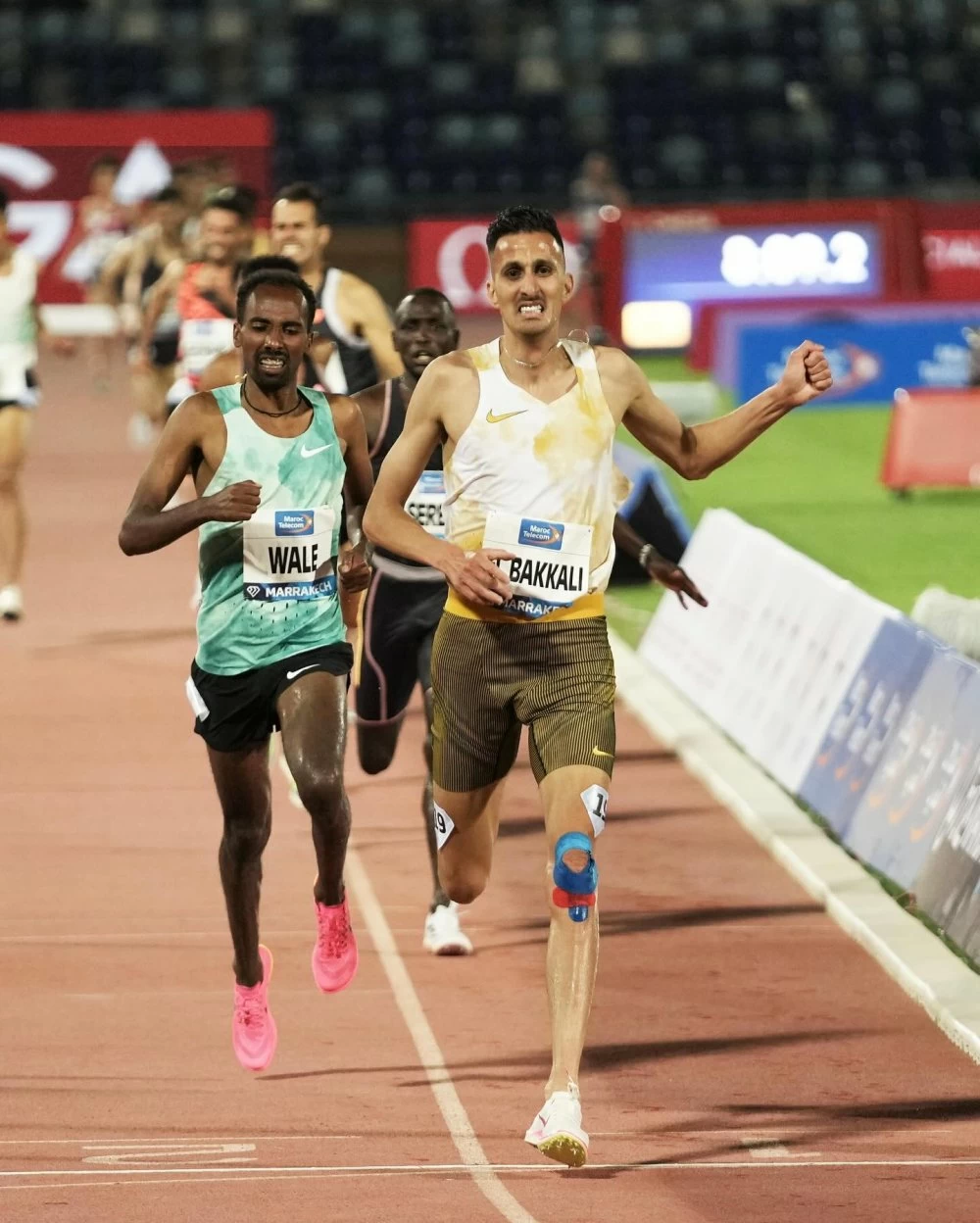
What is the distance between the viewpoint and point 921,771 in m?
9.47

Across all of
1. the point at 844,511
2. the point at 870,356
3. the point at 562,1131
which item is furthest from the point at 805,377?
the point at 870,356

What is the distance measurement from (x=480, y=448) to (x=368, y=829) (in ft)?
15.1

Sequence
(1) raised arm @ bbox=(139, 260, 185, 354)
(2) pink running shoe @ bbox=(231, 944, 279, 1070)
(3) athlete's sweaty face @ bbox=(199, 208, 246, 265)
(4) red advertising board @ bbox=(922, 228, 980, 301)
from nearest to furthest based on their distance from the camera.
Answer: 1. (2) pink running shoe @ bbox=(231, 944, 279, 1070)
2. (3) athlete's sweaty face @ bbox=(199, 208, 246, 265)
3. (1) raised arm @ bbox=(139, 260, 185, 354)
4. (4) red advertising board @ bbox=(922, 228, 980, 301)

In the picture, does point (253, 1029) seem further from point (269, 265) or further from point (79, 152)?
point (79, 152)

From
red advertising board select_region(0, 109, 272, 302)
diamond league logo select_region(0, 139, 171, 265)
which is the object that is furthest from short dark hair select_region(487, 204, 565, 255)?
diamond league logo select_region(0, 139, 171, 265)

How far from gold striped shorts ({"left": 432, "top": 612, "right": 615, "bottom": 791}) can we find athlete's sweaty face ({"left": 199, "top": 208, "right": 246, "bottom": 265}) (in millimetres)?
7264

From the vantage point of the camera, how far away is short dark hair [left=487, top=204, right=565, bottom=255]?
264 inches

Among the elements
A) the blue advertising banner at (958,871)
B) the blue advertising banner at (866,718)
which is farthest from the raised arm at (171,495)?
the blue advertising banner at (866,718)

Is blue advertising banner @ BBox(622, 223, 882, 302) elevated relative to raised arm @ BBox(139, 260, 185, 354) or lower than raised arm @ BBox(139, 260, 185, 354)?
lower

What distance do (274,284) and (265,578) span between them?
0.82m

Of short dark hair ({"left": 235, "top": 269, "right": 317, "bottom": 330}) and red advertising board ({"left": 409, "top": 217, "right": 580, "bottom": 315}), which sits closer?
short dark hair ({"left": 235, "top": 269, "right": 317, "bottom": 330})

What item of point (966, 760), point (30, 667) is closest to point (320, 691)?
point (966, 760)

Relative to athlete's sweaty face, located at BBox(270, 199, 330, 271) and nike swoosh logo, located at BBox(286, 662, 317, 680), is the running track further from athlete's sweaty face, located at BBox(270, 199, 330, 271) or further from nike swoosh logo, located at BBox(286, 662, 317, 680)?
athlete's sweaty face, located at BBox(270, 199, 330, 271)

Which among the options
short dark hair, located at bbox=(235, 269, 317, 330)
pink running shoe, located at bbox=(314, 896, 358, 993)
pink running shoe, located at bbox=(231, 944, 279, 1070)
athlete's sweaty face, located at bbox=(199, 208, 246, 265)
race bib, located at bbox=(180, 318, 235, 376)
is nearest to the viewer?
short dark hair, located at bbox=(235, 269, 317, 330)
